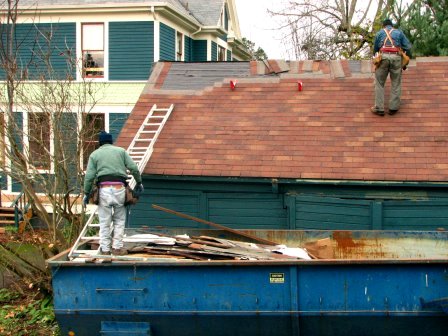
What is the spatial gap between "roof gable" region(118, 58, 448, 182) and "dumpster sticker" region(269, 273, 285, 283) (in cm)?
353

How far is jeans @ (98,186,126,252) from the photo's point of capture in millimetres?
8125

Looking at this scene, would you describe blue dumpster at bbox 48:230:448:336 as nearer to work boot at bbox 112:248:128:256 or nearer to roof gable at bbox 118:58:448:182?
work boot at bbox 112:248:128:256

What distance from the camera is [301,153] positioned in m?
11.2

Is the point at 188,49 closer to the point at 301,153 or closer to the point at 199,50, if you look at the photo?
the point at 199,50

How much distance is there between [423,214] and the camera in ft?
34.2

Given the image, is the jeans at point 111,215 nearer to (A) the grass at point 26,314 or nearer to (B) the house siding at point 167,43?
(A) the grass at point 26,314

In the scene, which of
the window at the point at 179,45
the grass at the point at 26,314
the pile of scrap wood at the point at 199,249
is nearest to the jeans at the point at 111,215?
the pile of scrap wood at the point at 199,249

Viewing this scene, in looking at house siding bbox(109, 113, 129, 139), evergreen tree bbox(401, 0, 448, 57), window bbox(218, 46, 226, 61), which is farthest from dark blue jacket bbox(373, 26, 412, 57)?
window bbox(218, 46, 226, 61)

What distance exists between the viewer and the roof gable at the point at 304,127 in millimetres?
10789

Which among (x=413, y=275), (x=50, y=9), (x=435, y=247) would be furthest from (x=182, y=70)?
(x=50, y=9)

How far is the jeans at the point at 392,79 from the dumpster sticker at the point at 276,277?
5554mm

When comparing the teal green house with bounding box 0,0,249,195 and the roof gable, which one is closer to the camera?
the roof gable

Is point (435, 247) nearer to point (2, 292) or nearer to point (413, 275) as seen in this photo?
point (413, 275)

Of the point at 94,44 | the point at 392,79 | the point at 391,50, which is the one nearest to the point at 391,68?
the point at 392,79
